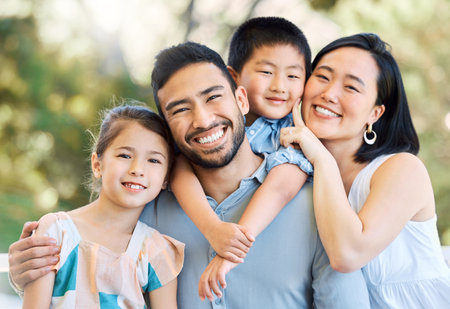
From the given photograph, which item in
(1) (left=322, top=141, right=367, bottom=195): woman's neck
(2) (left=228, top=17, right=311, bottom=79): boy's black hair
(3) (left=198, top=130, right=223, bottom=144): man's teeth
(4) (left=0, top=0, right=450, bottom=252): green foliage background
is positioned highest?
(4) (left=0, top=0, right=450, bottom=252): green foliage background

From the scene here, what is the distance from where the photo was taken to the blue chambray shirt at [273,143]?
139 centimetres

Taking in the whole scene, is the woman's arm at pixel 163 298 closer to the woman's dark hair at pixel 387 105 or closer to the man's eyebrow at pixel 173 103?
the man's eyebrow at pixel 173 103

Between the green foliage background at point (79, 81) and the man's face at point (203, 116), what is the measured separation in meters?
2.11

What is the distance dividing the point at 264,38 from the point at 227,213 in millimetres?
639

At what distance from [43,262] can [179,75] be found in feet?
2.14

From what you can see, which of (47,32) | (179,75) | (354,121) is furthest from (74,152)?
(354,121)

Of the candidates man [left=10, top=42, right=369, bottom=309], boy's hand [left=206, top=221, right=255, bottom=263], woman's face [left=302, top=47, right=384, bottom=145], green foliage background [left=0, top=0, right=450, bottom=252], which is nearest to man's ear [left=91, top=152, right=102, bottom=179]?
man [left=10, top=42, right=369, bottom=309]

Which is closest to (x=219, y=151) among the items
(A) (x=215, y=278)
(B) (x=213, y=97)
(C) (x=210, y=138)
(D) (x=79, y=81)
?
(C) (x=210, y=138)

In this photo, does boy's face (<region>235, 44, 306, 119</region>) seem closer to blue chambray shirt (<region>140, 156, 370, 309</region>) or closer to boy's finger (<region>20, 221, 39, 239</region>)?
blue chambray shirt (<region>140, 156, 370, 309</region>)

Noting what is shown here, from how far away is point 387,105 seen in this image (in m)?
1.55

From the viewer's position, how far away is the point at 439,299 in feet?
4.75

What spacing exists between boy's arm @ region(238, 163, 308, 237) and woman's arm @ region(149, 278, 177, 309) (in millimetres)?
294

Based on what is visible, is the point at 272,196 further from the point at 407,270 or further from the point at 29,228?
the point at 29,228

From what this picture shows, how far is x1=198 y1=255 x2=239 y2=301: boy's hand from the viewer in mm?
1152
